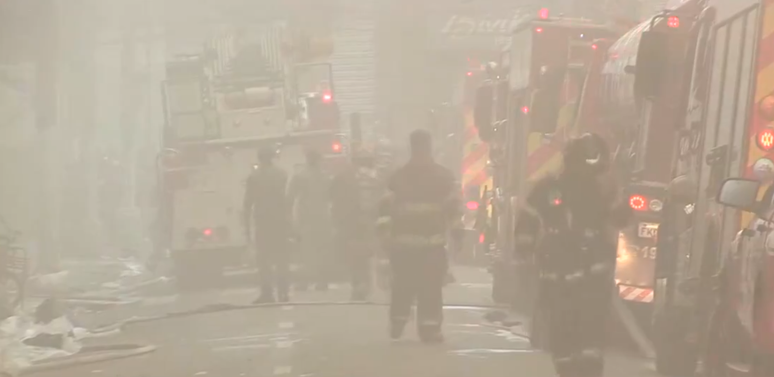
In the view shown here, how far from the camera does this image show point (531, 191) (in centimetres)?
274

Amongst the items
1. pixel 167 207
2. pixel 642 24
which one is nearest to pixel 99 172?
pixel 167 207

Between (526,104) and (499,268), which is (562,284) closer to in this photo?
(499,268)

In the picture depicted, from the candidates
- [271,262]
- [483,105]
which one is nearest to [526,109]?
[483,105]

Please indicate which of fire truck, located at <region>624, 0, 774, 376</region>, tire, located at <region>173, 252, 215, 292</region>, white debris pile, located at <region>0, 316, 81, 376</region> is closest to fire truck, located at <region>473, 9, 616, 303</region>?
fire truck, located at <region>624, 0, 774, 376</region>

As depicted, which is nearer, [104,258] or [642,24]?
[642,24]

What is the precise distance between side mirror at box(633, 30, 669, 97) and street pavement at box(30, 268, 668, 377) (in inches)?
37.5

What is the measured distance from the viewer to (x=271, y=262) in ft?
9.23

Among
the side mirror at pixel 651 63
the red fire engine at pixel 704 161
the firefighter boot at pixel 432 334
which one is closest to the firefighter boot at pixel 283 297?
the firefighter boot at pixel 432 334

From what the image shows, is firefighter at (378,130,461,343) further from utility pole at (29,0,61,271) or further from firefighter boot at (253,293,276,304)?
utility pole at (29,0,61,271)

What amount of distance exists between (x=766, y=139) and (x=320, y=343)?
1.79 meters

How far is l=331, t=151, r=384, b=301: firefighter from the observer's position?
2754 millimetres

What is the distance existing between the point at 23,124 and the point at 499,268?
1.93 metres

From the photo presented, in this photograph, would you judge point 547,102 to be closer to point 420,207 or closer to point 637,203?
point 637,203

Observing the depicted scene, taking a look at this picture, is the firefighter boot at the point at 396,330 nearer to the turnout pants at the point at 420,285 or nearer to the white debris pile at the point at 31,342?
the turnout pants at the point at 420,285
